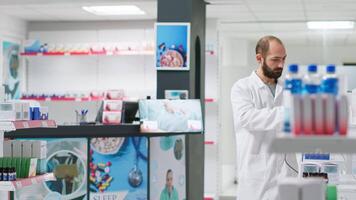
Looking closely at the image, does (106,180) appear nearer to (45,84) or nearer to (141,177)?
(141,177)

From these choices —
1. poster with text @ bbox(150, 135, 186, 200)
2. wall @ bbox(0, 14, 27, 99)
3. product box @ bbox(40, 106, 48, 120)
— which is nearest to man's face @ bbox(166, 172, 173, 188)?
poster with text @ bbox(150, 135, 186, 200)

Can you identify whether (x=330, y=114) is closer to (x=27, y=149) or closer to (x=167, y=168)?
(x=27, y=149)

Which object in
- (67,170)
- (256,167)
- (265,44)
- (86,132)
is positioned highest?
(265,44)

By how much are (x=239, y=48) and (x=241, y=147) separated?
33.0ft

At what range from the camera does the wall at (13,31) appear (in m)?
9.64

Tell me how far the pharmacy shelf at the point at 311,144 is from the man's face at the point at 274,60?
1.75m

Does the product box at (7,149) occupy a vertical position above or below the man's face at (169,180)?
above

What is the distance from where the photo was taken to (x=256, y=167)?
13.5ft

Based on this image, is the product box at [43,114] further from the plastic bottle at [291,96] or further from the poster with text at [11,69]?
the poster with text at [11,69]

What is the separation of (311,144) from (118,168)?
3437mm

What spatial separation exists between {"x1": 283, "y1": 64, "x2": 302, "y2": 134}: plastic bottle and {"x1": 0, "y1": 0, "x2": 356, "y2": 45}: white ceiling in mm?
5963

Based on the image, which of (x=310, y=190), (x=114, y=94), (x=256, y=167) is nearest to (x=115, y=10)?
(x=114, y=94)

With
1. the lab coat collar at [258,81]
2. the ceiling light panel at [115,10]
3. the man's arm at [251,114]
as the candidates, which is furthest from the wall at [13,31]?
the man's arm at [251,114]

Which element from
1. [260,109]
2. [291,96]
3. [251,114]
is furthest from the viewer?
[260,109]
